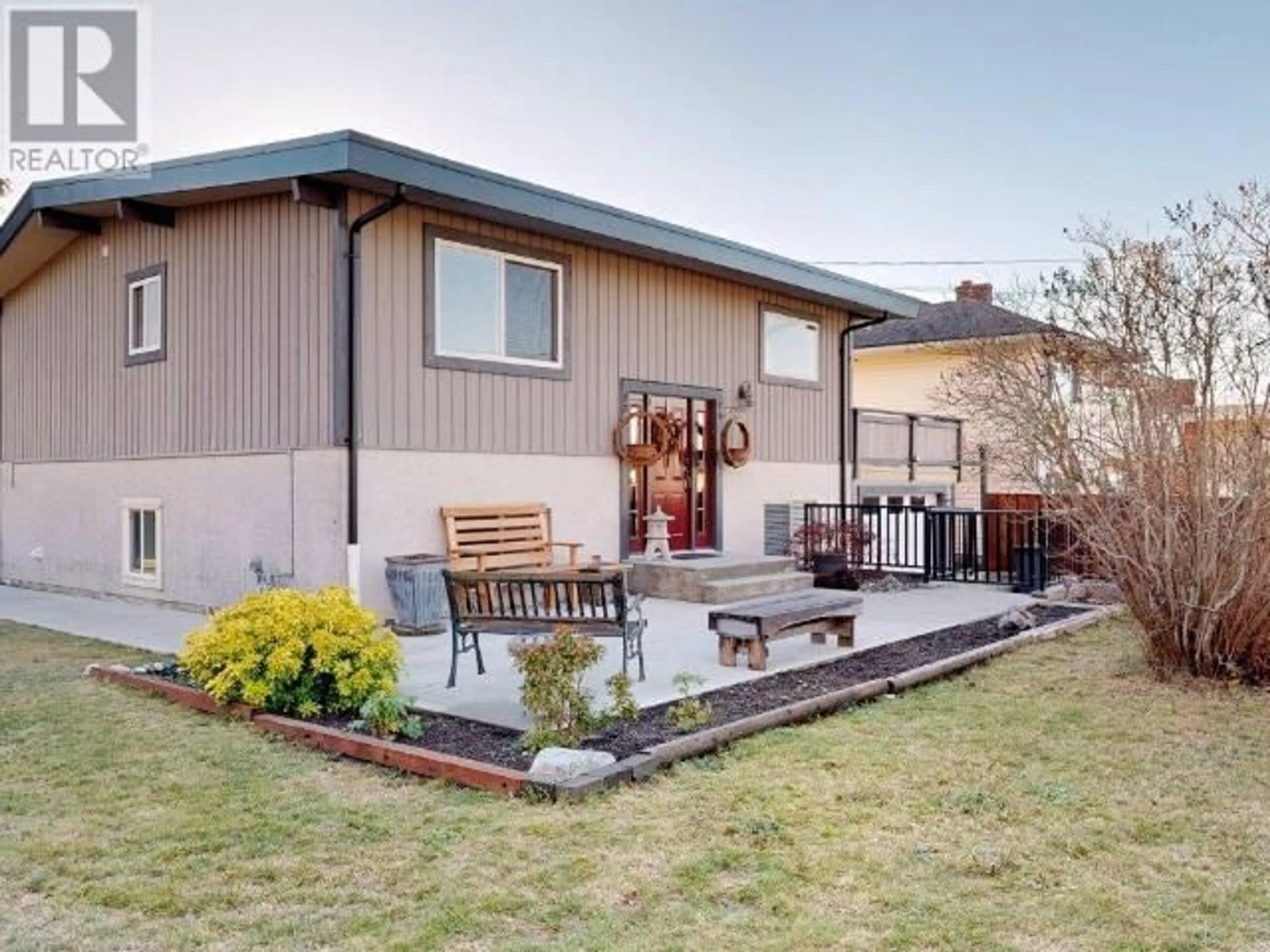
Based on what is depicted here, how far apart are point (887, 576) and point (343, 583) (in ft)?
22.9

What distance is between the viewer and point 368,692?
5.39 metres

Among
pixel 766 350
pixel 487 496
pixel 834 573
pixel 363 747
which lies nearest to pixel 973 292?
pixel 766 350

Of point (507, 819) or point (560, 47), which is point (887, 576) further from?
point (507, 819)

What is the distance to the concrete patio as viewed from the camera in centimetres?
602

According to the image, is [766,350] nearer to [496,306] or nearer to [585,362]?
[585,362]

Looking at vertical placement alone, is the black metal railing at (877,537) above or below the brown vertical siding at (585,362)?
below

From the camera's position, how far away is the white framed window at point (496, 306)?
30.5ft

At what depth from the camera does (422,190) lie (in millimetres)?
8305

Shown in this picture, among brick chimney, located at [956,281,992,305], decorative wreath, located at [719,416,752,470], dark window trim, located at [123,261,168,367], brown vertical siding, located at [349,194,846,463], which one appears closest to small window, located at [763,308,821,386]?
brown vertical siding, located at [349,194,846,463]

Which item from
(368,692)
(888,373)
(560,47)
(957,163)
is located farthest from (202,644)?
(888,373)

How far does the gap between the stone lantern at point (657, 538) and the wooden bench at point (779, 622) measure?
10.7 ft

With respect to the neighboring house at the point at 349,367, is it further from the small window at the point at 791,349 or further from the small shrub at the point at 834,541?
the small shrub at the point at 834,541

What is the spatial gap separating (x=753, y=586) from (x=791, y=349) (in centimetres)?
449

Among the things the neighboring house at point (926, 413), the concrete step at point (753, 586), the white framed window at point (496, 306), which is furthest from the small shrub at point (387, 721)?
the neighboring house at point (926, 413)
